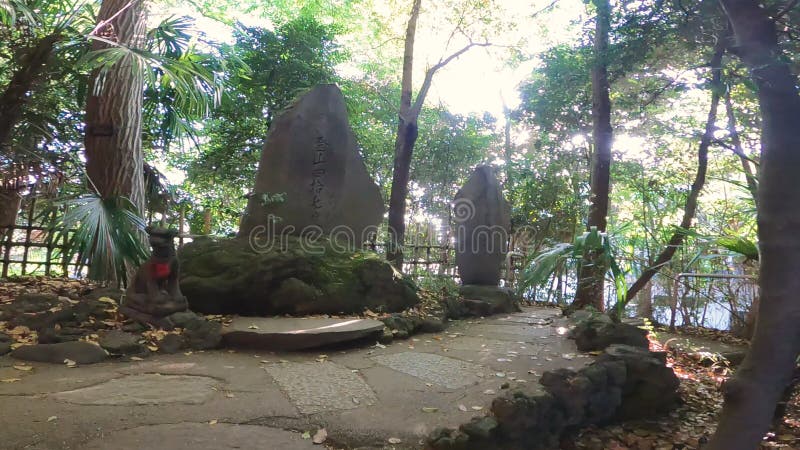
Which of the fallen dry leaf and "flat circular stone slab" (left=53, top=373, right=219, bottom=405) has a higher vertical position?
"flat circular stone slab" (left=53, top=373, right=219, bottom=405)

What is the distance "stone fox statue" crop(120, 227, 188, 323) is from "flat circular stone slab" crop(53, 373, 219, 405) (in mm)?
1061

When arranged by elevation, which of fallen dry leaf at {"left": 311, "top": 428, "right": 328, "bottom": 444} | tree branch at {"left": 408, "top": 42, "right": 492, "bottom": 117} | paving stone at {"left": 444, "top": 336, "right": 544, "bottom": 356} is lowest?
fallen dry leaf at {"left": 311, "top": 428, "right": 328, "bottom": 444}

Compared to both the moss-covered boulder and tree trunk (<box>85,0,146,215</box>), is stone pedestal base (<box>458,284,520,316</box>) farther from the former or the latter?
tree trunk (<box>85,0,146,215</box>)

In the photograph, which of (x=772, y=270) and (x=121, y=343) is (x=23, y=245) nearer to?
(x=121, y=343)

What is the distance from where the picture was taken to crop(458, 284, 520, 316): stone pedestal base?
22.1ft

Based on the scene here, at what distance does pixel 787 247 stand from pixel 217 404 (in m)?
2.88

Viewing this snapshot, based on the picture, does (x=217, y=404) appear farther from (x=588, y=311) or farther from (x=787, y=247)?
(x=588, y=311)

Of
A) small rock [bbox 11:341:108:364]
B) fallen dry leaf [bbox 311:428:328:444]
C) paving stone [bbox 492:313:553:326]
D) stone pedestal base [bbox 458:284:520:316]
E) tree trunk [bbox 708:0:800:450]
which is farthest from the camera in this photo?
stone pedestal base [bbox 458:284:520:316]

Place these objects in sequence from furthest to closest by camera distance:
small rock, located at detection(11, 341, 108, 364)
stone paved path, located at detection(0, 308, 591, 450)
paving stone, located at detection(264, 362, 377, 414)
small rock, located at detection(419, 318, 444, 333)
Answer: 1. small rock, located at detection(419, 318, 444, 333)
2. small rock, located at detection(11, 341, 108, 364)
3. paving stone, located at detection(264, 362, 377, 414)
4. stone paved path, located at detection(0, 308, 591, 450)

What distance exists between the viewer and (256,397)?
9.29ft

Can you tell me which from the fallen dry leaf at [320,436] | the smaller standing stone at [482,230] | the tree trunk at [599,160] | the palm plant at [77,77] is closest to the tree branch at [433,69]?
the smaller standing stone at [482,230]

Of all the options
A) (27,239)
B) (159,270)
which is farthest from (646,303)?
(27,239)

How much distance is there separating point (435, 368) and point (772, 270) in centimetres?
252

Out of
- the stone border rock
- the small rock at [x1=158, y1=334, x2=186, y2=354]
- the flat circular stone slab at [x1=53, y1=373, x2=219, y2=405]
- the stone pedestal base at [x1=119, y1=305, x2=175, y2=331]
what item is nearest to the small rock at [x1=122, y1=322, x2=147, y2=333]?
the stone pedestal base at [x1=119, y1=305, x2=175, y2=331]
